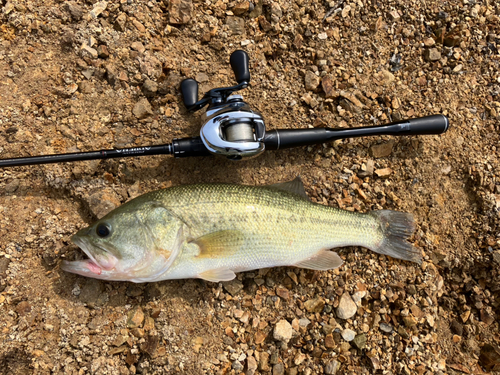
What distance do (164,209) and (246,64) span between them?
1388mm

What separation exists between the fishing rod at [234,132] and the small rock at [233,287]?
1.13m

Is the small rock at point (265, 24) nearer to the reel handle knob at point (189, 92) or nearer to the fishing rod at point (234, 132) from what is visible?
the fishing rod at point (234, 132)

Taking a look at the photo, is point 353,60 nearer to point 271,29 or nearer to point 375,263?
point 271,29

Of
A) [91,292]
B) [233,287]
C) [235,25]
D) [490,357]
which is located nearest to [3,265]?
[91,292]

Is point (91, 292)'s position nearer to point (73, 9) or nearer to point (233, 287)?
point (233, 287)

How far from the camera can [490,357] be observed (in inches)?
119

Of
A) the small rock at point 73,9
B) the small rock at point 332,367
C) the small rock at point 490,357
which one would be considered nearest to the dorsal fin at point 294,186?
the small rock at point 332,367

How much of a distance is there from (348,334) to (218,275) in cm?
132

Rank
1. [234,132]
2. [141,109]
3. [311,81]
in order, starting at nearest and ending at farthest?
1. [234,132]
2. [141,109]
3. [311,81]

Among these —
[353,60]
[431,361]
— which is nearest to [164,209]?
[353,60]

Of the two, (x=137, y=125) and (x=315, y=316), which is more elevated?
(x=137, y=125)

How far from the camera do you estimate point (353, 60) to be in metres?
3.39

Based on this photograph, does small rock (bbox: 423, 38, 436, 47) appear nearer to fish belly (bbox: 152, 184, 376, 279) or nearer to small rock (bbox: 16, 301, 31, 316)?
fish belly (bbox: 152, 184, 376, 279)

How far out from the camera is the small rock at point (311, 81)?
130 inches
